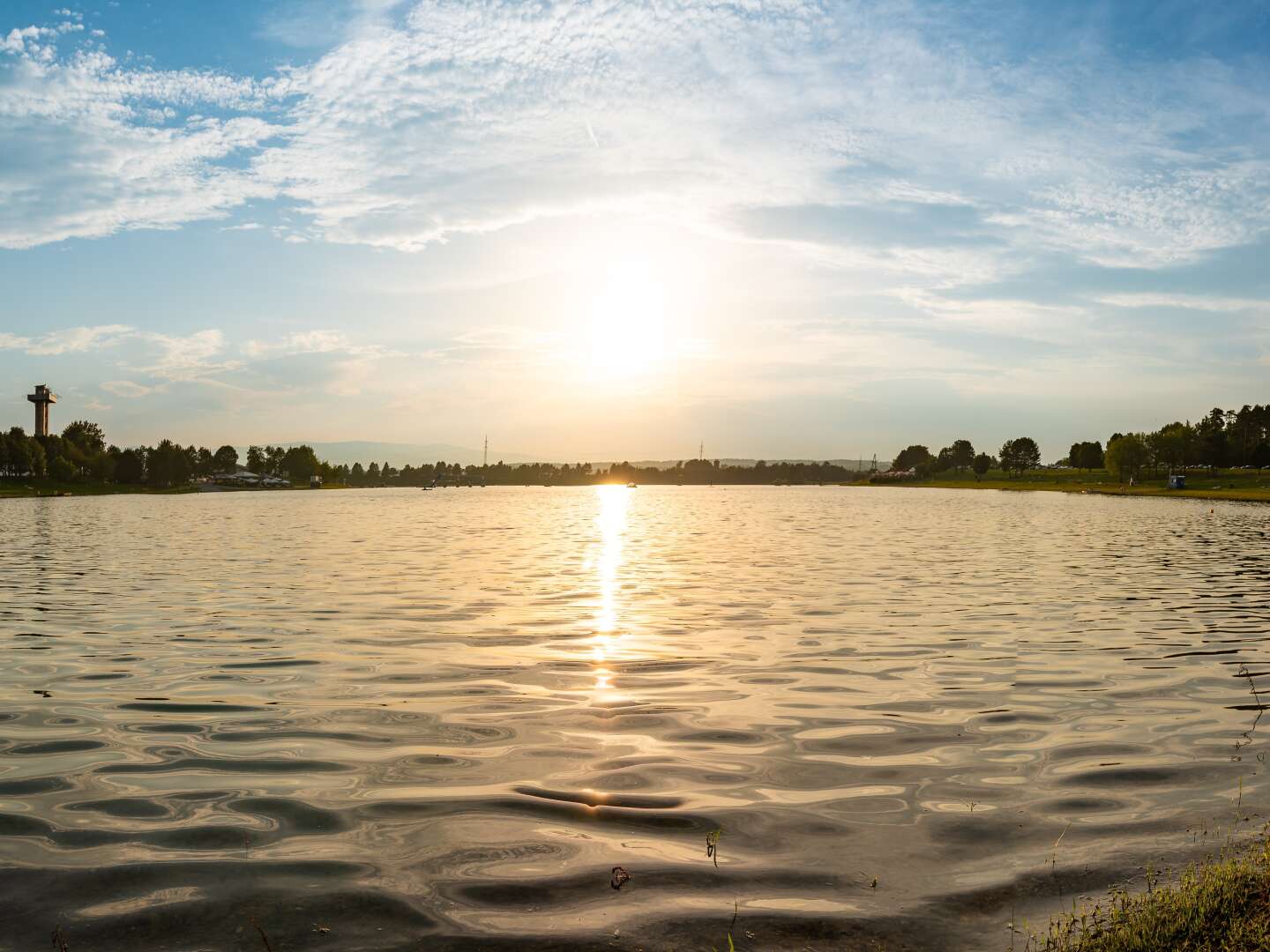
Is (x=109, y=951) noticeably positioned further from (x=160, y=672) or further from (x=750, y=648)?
(x=750, y=648)

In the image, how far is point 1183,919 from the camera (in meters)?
6.79

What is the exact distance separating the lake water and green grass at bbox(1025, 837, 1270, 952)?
44 centimetres

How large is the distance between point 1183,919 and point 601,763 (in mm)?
6762

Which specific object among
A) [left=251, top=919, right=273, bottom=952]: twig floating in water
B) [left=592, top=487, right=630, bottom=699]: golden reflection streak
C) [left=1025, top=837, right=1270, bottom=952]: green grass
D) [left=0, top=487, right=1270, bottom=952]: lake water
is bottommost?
[left=592, top=487, right=630, bottom=699]: golden reflection streak

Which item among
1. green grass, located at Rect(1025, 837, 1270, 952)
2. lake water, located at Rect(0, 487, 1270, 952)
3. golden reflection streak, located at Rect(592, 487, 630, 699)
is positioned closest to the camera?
green grass, located at Rect(1025, 837, 1270, 952)

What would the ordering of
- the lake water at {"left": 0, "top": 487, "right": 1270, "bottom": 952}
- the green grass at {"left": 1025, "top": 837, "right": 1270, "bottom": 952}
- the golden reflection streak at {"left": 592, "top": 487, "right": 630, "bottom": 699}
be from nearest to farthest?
the green grass at {"left": 1025, "top": 837, "right": 1270, "bottom": 952}
the lake water at {"left": 0, "top": 487, "right": 1270, "bottom": 952}
the golden reflection streak at {"left": 592, "top": 487, "right": 630, "bottom": 699}

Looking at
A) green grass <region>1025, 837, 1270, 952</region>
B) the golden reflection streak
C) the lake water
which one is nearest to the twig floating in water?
the lake water

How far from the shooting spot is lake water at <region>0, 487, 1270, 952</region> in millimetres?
7562

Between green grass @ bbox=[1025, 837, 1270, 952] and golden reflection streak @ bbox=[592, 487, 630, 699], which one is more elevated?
green grass @ bbox=[1025, 837, 1270, 952]

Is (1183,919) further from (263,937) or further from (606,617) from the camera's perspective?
(606,617)

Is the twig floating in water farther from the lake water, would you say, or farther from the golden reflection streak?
the golden reflection streak

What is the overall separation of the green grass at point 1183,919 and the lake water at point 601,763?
438 millimetres

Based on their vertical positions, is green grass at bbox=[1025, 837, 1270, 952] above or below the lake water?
above

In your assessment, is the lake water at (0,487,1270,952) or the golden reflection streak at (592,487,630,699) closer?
the lake water at (0,487,1270,952)
